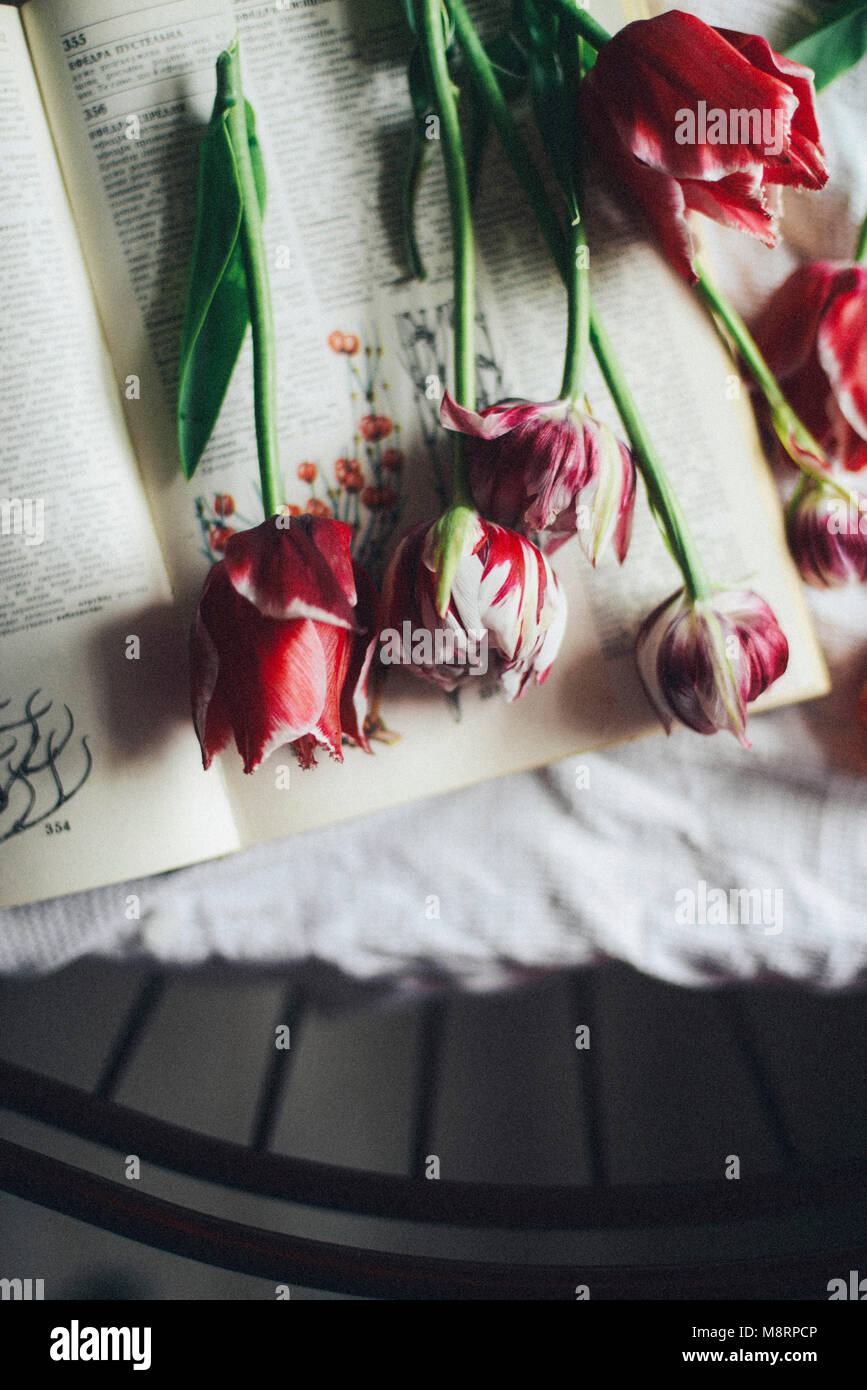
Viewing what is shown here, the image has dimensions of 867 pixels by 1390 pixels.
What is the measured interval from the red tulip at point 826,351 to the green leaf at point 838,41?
0.26 ft

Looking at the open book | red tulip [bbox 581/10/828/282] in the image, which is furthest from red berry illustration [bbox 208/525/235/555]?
red tulip [bbox 581/10/828/282]

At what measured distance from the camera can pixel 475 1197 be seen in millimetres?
385

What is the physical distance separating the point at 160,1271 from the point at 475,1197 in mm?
308

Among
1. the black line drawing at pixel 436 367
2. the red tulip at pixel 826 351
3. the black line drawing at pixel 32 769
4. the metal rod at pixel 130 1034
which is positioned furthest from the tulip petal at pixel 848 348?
the metal rod at pixel 130 1034

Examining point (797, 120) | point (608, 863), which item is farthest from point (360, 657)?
point (797, 120)

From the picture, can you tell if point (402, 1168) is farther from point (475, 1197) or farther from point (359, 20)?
point (359, 20)

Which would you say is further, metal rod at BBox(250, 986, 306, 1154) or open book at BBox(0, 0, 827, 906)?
metal rod at BBox(250, 986, 306, 1154)

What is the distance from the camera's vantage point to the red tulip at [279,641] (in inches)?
12.8

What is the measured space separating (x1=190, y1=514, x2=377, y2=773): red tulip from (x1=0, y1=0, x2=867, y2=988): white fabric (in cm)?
8

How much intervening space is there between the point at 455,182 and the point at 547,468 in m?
0.13

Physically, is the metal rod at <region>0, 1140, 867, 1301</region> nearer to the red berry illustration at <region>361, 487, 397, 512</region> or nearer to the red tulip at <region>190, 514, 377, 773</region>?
the red tulip at <region>190, 514, 377, 773</region>

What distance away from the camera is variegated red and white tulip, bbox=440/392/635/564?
0.33 meters

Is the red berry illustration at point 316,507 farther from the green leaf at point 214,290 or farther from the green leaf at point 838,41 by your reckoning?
the green leaf at point 838,41
